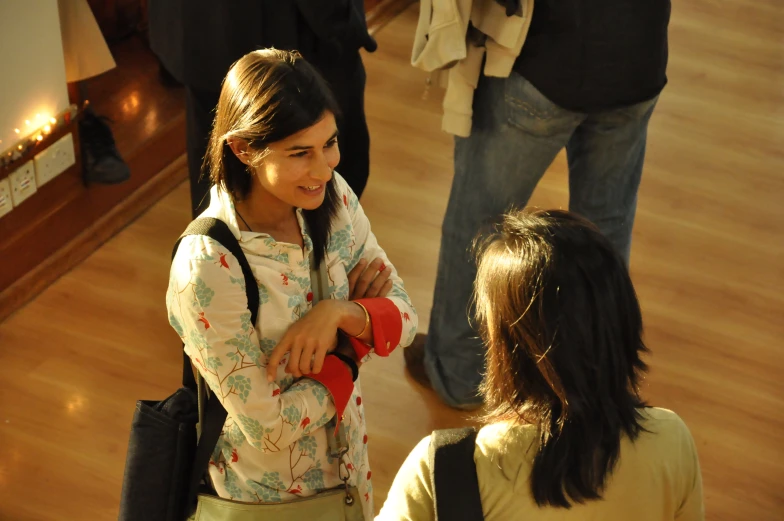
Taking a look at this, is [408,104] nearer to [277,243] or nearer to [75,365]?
[75,365]

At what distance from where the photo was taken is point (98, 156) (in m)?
3.31

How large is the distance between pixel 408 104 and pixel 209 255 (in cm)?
298

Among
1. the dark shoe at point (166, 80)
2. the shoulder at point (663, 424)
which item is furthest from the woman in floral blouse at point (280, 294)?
the dark shoe at point (166, 80)

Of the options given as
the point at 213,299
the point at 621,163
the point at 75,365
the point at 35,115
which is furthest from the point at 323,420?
the point at 35,115

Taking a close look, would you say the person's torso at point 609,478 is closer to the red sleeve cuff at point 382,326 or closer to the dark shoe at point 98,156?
the red sleeve cuff at point 382,326

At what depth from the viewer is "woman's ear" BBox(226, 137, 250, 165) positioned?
1572 mm

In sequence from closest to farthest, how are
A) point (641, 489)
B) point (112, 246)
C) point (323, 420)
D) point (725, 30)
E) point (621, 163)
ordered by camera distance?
point (641, 489) → point (323, 420) → point (621, 163) → point (112, 246) → point (725, 30)

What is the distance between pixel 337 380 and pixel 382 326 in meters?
0.13

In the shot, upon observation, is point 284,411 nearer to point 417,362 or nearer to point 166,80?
point 417,362

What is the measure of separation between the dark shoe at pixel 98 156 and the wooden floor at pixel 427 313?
0.82ft

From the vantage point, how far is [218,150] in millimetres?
1602

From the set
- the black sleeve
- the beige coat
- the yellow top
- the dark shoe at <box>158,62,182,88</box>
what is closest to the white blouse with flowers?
the yellow top

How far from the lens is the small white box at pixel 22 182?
9.87 feet

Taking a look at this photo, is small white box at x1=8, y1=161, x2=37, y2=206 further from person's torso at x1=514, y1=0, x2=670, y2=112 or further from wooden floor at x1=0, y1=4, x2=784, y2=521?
person's torso at x1=514, y1=0, x2=670, y2=112
